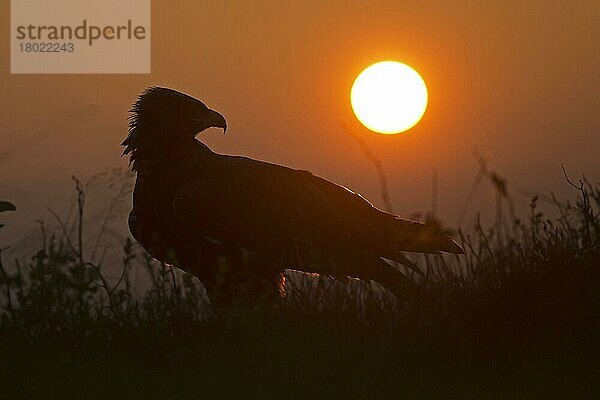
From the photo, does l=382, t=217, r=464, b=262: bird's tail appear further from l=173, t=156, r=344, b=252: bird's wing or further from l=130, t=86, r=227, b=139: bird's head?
l=130, t=86, r=227, b=139: bird's head

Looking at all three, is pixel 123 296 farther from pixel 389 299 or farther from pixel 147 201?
pixel 147 201

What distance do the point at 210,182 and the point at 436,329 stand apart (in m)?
2.85

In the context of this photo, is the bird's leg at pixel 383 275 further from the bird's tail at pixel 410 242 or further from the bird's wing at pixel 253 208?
the bird's wing at pixel 253 208

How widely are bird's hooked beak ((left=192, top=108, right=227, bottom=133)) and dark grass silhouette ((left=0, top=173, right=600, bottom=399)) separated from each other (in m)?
2.40

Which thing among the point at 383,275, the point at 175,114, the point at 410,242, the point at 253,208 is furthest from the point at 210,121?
the point at 383,275

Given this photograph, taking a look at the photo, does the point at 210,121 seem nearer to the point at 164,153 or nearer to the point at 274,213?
the point at 164,153

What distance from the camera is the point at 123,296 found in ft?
16.4

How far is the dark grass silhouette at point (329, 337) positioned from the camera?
3.94 m

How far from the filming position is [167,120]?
24.2 feet

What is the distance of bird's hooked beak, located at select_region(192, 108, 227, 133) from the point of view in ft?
24.4

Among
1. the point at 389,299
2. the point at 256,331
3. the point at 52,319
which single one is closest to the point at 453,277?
the point at 389,299

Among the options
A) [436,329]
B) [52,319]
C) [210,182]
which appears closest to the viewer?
[436,329]

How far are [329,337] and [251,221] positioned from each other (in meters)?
2.48

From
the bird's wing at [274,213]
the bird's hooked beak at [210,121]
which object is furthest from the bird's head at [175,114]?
the bird's wing at [274,213]
